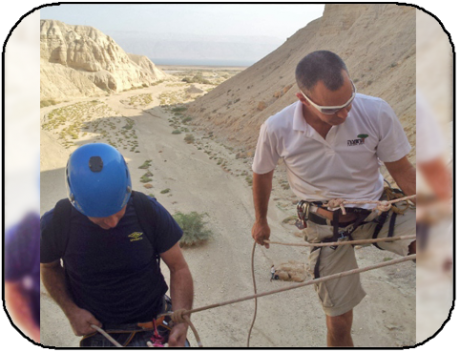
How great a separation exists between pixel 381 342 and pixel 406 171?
82.1 inches

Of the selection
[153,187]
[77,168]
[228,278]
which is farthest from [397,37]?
[77,168]

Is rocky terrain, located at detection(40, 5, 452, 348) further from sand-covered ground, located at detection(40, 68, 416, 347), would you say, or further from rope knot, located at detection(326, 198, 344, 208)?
rope knot, located at detection(326, 198, 344, 208)

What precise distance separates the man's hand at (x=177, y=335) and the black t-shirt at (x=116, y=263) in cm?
20

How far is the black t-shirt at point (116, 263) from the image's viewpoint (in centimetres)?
253

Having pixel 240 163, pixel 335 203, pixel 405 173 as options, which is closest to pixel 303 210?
pixel 335 203

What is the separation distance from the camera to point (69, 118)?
2439 cm

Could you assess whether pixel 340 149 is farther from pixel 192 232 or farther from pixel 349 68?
pixel 349 68

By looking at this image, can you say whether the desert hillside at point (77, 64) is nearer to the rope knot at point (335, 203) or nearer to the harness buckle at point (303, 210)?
the harness buckle at point (303, 210)

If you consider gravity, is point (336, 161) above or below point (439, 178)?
below

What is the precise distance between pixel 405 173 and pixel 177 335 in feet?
6.45

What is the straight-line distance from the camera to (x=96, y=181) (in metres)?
2.24

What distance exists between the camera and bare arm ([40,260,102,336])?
2607 mm

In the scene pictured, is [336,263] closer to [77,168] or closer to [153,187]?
[77,168]

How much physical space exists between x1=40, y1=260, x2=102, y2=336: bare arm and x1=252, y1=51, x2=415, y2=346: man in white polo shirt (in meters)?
1.68
